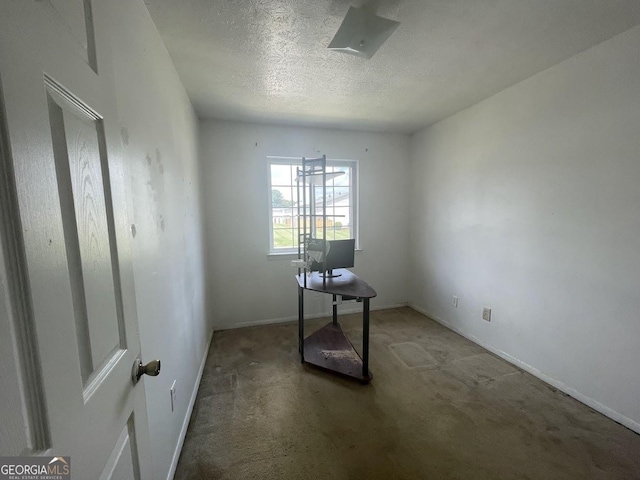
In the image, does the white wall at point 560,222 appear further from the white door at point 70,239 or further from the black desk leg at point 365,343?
the white door at point 70,239

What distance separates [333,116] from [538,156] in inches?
76.5

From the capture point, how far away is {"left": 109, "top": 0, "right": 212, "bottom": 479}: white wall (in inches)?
43.3

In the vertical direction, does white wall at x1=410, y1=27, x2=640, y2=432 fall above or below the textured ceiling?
below

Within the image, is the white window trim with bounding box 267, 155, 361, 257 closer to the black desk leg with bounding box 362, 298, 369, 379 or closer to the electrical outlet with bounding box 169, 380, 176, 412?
the black desk leg with bounding box 362, 298, 369, 379

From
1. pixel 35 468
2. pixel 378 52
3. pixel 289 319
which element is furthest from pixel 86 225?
pixel 289 319

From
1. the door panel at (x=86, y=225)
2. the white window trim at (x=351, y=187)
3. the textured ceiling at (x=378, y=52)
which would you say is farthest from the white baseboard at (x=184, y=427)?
the textured ceiling at (x=378, y=52)

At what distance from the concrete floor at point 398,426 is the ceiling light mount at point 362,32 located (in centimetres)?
239

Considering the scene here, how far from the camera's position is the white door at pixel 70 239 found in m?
0.38

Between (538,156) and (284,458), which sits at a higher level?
(538,156)

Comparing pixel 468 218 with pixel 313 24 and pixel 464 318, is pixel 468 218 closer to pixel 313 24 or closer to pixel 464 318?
pixel 464 318

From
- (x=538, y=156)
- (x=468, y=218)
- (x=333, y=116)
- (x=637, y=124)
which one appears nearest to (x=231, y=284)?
(x=333, y=116)

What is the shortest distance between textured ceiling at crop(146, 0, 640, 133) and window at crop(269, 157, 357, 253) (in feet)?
2.74

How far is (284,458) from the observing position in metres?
1.50

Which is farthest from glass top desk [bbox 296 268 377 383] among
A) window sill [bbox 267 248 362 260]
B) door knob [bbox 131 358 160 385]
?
door knob [bbox 131 358 160 385]
